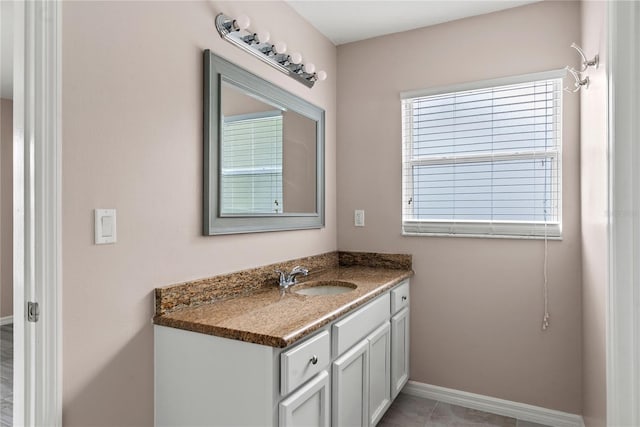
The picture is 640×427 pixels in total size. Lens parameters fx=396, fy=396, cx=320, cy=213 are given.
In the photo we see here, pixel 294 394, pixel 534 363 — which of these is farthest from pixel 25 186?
pixel 534 363

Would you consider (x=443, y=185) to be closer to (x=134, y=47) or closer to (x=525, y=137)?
(x=525, y=137)

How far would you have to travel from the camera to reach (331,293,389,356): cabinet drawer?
1.62 meters

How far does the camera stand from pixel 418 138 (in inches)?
104

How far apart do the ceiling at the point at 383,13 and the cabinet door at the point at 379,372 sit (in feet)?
6.01

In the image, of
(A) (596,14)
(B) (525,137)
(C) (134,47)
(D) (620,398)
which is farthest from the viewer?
(B) (525,137)

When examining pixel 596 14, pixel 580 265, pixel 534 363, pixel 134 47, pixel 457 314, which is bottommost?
pixel 534 363

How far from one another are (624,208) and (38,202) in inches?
70.0

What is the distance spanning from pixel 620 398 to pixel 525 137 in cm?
152

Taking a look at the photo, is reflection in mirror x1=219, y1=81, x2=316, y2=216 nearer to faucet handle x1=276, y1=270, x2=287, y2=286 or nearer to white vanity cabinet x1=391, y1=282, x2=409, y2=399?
faucet handle x1=276, y1=270, x2=287, y2=286

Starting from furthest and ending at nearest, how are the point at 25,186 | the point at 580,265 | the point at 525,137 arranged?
the point at 525,137, the point at 580,265, the point at 25,186

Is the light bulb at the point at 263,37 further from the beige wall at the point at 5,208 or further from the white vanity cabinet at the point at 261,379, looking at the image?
the beige wall at the point at 5,208

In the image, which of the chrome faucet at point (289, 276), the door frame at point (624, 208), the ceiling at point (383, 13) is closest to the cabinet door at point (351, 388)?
the chrome faucet at point (289, 276)

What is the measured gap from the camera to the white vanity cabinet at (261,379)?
1.29 m

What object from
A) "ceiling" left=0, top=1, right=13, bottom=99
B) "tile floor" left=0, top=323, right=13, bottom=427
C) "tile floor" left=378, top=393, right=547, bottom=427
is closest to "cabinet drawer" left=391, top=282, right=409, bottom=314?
"tile floor" left=378, top=393, right=547, bottom=427
